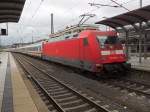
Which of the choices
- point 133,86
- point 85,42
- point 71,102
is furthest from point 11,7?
point 71,102

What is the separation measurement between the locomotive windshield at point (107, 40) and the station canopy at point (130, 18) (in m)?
1.36

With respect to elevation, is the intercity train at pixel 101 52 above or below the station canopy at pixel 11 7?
below

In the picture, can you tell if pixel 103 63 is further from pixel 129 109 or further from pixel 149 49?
pixel 149 49

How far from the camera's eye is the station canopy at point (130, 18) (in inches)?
609

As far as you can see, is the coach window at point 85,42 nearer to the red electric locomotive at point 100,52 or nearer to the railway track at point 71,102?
the red electric locomotive at point 100,52

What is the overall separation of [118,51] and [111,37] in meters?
0.90

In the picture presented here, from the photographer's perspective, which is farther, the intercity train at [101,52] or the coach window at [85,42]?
the coach window at [85,42]

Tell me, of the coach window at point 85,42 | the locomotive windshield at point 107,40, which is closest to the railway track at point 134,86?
the locomotive windshield at point 107,40

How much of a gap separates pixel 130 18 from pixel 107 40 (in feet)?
6.96

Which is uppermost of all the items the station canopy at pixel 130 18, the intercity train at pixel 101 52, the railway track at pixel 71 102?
the station canopy at pixel 130 18

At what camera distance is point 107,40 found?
54.2 feet

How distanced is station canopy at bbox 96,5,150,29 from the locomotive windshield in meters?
1.36

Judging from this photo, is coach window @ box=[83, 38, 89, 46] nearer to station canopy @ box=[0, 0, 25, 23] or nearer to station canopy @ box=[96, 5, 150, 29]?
station canopy @ box=[96, 5, 150, 29]

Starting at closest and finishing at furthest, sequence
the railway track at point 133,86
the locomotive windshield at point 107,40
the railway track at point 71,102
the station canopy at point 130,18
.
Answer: the railway track at point 71,102
the railway track at point 133,86
the station canopy at point 130,18
the locomotive windshield at point 107,40
